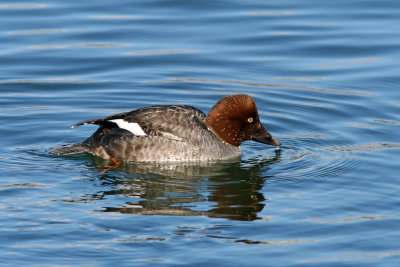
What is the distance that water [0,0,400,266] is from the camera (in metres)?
9.59

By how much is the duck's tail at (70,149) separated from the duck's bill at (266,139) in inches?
118

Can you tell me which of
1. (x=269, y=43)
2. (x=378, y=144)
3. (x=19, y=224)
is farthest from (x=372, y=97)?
(x=19, y=224)

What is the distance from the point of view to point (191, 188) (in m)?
11.5

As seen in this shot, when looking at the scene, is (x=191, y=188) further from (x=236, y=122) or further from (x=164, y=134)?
(x=236, y=122)

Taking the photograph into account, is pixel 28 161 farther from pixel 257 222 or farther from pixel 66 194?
pixel 257 222

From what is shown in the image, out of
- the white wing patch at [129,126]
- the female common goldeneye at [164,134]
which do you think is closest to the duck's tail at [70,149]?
the female common goldeneye at [164,134]

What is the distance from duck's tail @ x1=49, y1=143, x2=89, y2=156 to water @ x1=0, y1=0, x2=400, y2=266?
0.13 meters

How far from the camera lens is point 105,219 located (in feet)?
33.3

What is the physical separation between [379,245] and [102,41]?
1072cm

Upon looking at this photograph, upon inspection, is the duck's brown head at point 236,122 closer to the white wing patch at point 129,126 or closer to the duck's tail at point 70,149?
the white wing patch at point 129,126

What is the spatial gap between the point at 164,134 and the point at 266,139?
184cm

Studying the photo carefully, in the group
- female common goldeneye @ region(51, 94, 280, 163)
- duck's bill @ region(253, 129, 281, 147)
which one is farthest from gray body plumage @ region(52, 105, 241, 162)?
duck's bill @ region(253, 129, 281, 147)

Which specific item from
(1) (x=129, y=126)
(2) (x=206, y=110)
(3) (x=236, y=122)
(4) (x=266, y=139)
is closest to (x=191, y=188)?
(1) (x=129, y=126)

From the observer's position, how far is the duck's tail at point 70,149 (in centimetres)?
1278
